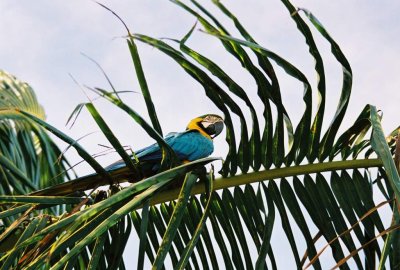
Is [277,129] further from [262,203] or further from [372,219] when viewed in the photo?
[372,219]

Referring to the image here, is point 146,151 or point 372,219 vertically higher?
point 146,151

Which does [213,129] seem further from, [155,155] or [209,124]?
[155,155]

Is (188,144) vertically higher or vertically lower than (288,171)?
higher

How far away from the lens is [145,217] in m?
1.41

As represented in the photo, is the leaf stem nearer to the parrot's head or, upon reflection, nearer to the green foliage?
the green foliage

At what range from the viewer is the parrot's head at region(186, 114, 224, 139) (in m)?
2.59

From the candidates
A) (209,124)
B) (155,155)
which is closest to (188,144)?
(155,155)

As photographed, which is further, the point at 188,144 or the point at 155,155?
the point at 188,144

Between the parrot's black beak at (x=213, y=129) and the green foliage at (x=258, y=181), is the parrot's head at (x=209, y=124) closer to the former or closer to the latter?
the parrot's black beak at (x=213, y=129)

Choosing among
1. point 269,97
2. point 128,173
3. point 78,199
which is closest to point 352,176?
point 269,97

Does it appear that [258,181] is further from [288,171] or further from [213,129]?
[213,129]

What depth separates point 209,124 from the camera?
266 cm

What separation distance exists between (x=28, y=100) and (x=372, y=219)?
8.51 ft

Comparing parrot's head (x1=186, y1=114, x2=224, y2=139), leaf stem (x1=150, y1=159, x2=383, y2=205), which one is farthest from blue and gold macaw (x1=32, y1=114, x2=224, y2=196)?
leaf stem (x1=150, y1=159, x2=383, y2=205)
